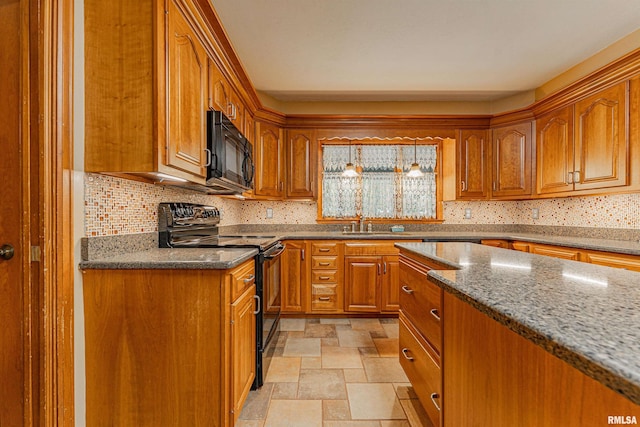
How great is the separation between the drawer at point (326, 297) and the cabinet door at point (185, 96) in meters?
1.84

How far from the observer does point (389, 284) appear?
3.13 meters

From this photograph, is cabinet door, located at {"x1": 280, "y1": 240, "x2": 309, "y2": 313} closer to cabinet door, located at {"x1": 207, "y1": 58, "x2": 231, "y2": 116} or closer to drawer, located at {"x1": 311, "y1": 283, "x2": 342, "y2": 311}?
drawer, located at {"x1": 311, "y1": 283, "x2": 342, "y2": 311}

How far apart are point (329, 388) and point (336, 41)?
253 cm

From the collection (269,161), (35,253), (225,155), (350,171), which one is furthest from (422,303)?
(269,161)

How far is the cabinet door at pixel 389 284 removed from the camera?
3.12m

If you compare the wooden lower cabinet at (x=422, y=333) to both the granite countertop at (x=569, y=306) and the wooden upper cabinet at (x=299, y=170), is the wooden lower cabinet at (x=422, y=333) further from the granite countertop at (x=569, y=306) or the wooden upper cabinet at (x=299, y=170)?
the wooden upper cabinet at (x=299, y=170)

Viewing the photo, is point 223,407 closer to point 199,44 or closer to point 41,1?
point 41,1

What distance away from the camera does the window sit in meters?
3.71

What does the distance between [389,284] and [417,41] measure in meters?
2.25

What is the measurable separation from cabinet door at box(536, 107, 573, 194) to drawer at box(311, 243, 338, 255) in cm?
223

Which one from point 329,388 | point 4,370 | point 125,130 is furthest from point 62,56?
point 329,388

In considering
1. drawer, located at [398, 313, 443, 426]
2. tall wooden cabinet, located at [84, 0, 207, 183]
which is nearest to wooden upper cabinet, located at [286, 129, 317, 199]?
drawer, located at [398, 313, 443, 426]

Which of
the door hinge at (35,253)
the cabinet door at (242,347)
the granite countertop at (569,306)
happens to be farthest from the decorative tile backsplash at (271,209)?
the granite countertop at (569,306)

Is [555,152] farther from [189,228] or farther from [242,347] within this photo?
[189,228]
